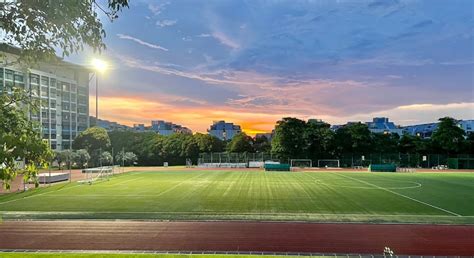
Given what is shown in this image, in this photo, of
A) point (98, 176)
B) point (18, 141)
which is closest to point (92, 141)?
point (98, 176)

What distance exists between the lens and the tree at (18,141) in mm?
5117

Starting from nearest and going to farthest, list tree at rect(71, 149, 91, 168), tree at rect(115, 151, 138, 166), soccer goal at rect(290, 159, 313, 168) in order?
tree at rect(71, 149, 91, 168), soccer goal at rect(290, 159, 313, 168), tree at rect(115, 151, 138, 166)

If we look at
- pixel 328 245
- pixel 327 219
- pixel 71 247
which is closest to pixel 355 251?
pixel 328 245

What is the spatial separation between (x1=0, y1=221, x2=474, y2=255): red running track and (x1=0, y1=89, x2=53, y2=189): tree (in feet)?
27.0

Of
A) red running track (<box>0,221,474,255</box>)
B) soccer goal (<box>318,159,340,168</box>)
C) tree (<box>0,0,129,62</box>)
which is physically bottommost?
soccer goal (<box>318,159,340,168</box>)

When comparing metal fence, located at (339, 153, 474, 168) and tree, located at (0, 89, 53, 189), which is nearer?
tree, located at (0, 89, 53, 189)

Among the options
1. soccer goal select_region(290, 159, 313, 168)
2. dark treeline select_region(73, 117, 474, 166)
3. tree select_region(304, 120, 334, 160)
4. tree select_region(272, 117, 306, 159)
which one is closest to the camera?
soccer goal select_region(290, 159, 313, 168)

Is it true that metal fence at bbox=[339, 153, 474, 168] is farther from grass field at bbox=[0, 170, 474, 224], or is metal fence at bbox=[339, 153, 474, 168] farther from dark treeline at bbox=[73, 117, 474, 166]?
grass field at bbox=[0, 170, 474, 224]

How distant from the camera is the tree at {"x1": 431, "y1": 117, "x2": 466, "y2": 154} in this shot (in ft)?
255

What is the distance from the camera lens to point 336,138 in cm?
7650

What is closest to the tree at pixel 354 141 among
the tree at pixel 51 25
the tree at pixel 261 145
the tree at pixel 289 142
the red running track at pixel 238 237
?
the tree at pixel 289 142

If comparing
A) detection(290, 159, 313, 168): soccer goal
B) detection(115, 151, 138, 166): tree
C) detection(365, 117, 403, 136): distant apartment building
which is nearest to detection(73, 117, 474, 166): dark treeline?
detection(290, 159, 313, 168): soccer goal

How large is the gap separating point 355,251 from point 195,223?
696cm

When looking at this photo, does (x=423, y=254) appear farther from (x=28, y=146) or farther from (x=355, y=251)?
(x=28, y=146)
